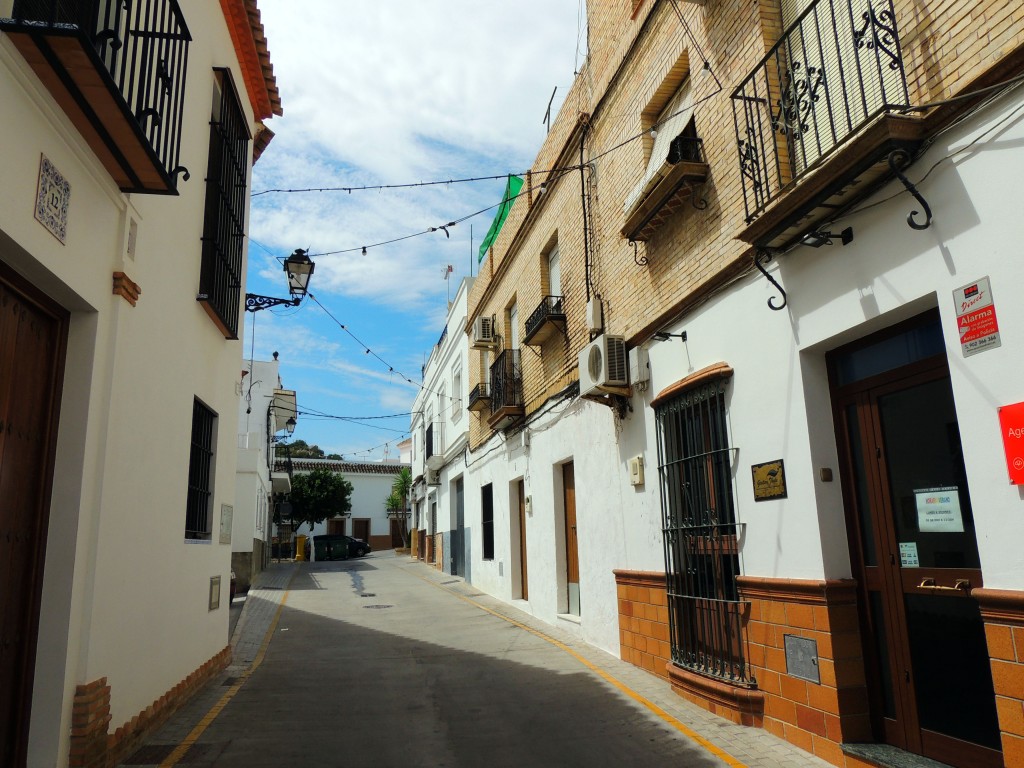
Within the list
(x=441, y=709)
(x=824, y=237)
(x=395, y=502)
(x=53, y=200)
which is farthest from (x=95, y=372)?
(x=395, y=502)

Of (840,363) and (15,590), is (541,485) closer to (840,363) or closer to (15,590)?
(840,363)

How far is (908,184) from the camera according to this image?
4.04 meters

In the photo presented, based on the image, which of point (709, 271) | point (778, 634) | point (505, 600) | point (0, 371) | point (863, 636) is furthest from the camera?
point (505, 600)

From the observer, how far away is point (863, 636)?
15.9 ft

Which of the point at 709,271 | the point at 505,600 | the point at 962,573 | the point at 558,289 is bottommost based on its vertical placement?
the point at 505,600

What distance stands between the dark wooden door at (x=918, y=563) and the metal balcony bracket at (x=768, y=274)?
73 centimetres

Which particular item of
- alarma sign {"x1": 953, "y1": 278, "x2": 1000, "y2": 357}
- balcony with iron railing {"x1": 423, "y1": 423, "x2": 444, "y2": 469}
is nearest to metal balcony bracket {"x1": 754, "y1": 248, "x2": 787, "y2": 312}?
alarma sign {"x1": 953, "y1": 278, "x2": 1000, "y2": 357}

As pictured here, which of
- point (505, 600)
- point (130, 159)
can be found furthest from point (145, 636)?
point (505, 600)

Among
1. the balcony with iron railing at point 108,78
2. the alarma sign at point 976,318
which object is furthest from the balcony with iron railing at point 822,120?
the balcony with iron railing at point 108,78

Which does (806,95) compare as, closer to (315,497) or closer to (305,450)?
(315,497)

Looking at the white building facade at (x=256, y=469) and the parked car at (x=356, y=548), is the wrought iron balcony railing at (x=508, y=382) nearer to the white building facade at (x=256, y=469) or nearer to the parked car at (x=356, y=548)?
the white building facade at (x=256, y=469)

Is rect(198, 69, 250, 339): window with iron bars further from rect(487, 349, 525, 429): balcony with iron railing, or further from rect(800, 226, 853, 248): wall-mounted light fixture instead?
rect(487, 349, 525, 429): balcony with iron railing

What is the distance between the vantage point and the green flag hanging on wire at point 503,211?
1353cm

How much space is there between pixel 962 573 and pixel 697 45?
4859mm
